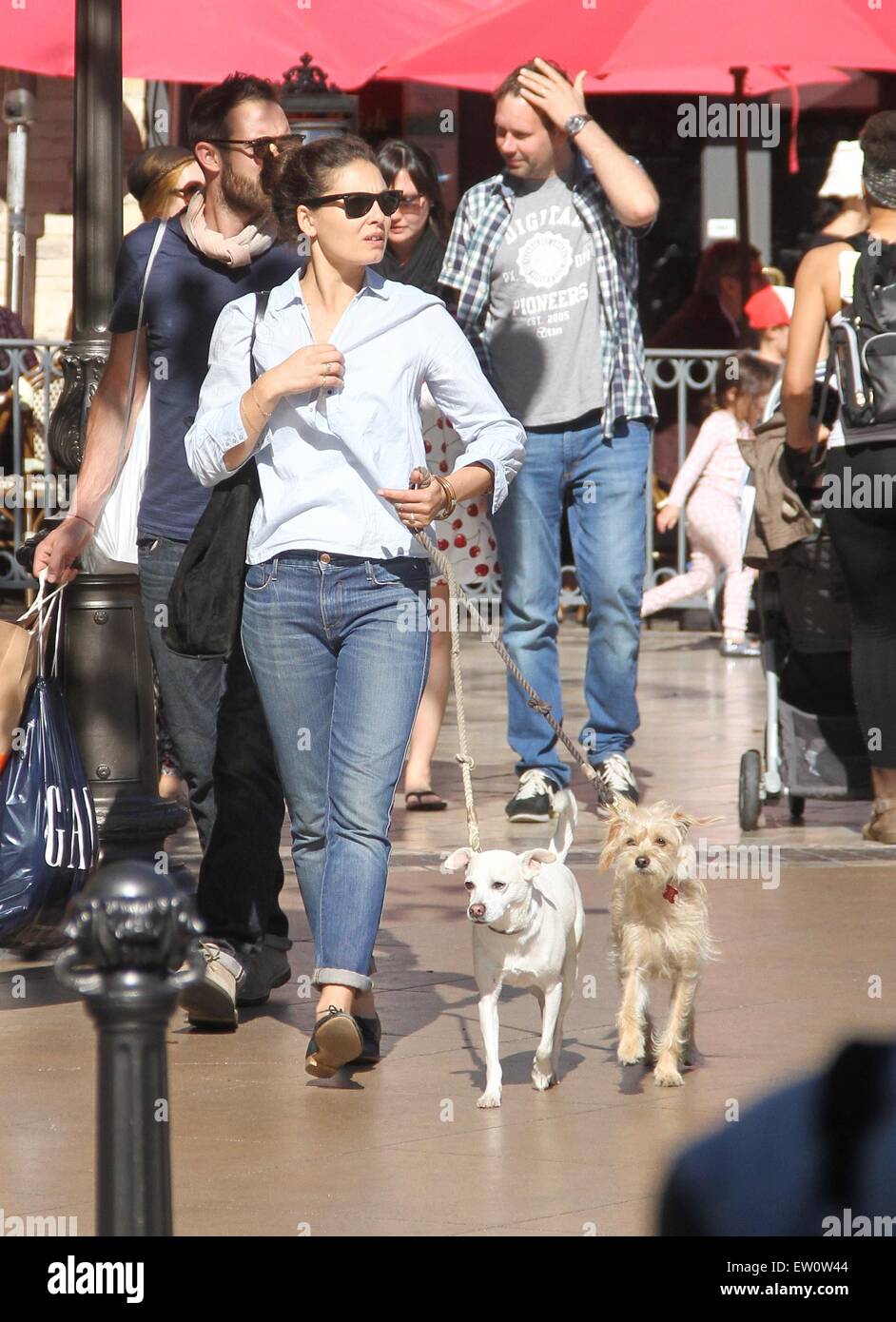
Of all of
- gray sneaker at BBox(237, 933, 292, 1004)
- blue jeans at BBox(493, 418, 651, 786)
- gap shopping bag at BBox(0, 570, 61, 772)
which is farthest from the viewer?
blue jeans at BBox(493, 418, 651, 786)

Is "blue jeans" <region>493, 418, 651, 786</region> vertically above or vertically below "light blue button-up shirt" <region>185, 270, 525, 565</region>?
below

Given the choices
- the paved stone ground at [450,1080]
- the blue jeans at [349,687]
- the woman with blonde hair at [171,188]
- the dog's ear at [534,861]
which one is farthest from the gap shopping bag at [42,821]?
the dog's ear at [534,861]

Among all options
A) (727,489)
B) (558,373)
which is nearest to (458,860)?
(558,373)

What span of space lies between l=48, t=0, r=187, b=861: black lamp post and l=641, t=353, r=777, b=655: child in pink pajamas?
21.5 ft

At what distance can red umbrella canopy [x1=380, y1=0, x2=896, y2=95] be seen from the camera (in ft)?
39.5

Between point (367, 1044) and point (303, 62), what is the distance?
910cm

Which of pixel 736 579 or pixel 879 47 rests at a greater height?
pixel 879 47

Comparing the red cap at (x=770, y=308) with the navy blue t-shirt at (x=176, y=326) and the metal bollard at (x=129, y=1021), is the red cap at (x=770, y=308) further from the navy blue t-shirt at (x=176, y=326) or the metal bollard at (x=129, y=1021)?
the metal bollard at (x=129, y=1021)

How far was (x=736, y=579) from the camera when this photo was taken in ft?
44.2

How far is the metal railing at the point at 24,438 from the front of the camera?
1345cm

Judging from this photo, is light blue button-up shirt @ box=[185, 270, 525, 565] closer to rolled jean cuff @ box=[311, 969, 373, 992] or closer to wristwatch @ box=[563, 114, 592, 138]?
rolled jean cuff @ box=[311, 969, 373, 992]

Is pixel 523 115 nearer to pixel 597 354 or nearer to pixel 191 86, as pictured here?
pixel 597 354

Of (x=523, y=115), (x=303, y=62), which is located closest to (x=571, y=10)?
(x=303, y=62)

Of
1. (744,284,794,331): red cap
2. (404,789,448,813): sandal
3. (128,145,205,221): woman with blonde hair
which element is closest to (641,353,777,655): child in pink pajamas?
(744,284,794,331): red cap
